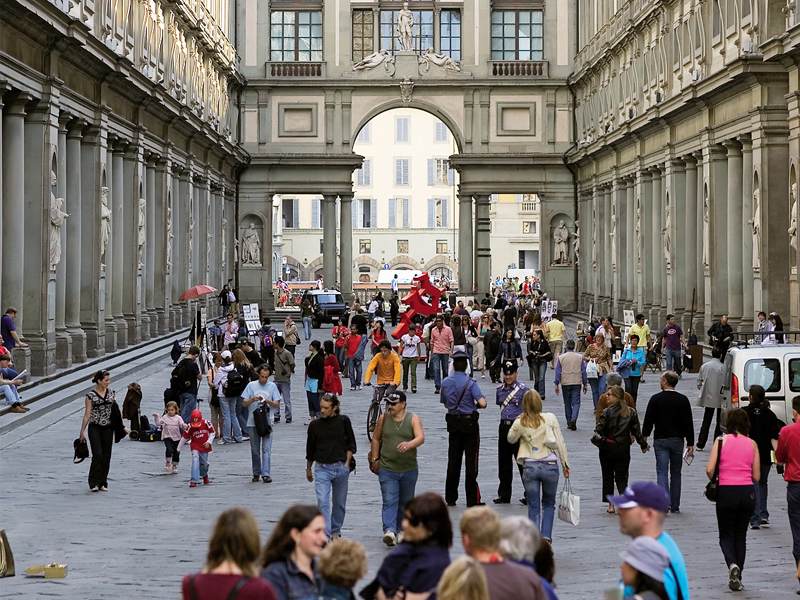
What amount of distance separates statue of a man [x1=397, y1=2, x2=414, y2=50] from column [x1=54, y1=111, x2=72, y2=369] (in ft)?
120

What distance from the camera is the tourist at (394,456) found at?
15.2 m

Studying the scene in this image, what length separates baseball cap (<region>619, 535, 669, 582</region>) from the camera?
7.72 metres

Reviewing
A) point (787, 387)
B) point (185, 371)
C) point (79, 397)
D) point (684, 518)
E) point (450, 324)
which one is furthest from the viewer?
point (450, 324)

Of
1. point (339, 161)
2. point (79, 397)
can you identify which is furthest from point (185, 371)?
point (339, 161)

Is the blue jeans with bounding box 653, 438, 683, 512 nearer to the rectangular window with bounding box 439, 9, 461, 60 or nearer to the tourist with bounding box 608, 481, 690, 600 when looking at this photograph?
the tourist with bounding box 608, 481, 690, 600

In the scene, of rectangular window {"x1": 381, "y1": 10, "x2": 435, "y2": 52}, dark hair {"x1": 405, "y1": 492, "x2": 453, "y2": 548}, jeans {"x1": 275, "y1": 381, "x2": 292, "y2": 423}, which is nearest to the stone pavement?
jeans {"x1": 275, "y1": 381, "x2": 292, "y2": 423}

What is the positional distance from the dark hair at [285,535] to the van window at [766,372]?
14.7 m

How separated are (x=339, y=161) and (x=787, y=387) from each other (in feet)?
157

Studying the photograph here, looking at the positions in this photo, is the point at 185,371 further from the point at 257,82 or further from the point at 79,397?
the point at 257,82

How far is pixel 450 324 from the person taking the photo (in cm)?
3931

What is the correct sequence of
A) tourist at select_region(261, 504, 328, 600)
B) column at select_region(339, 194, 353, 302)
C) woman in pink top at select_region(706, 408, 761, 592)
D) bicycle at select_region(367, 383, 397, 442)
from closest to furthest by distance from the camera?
tourist at select_region(261, 504, 328, 600)
woman in pink top at select_region(706, 408, 761, 592)
bicycle at select_region(367, 383, 397, 442)
column at select_region(339, 194, 353, 302)

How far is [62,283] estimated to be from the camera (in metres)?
33.9

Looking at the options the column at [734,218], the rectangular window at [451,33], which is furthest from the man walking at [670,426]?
the rectangular window at [451,33]

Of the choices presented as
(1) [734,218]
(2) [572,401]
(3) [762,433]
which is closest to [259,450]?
(3) [762,433]
